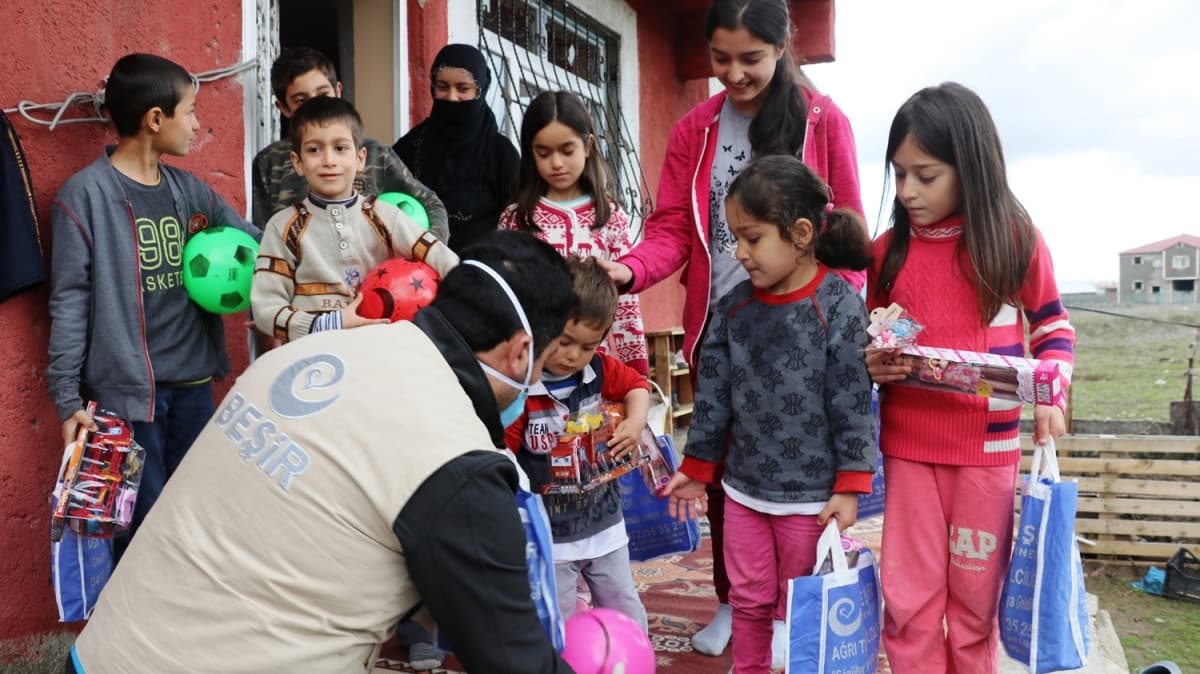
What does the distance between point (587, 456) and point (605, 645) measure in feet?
2.25

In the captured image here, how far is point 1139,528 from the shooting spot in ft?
21.7

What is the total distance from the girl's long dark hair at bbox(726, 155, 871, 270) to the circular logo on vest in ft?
4.27

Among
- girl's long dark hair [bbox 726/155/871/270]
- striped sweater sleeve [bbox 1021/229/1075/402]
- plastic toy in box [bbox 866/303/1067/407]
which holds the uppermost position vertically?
girl's long dark hair [bbox 726/155/871/270]

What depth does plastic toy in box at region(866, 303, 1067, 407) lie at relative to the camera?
7.20 feet

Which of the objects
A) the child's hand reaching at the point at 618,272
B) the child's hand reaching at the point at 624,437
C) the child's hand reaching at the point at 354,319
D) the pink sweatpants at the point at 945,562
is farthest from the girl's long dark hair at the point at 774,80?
the child's hand reaching at the point at 354,319

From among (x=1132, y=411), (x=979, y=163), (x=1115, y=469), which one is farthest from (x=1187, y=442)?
(x=1132, y=411)

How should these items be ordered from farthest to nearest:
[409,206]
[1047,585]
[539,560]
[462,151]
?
[462,151] → [409,206] → [1047,585] → [539,560]

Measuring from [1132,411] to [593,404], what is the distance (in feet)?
53.3

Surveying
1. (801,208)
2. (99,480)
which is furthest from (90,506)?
(801,208)

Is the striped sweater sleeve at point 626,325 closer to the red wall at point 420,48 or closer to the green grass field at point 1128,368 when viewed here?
the red wall at point 420,48

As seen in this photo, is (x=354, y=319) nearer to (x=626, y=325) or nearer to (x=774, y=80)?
(x=626, y=325)

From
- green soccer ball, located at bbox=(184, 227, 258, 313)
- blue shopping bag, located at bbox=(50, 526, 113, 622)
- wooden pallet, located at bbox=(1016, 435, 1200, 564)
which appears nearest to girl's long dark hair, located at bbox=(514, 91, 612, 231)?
green soccer ball, located at bbox=(184, 227, 258, 313)

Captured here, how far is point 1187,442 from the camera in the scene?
6445mm

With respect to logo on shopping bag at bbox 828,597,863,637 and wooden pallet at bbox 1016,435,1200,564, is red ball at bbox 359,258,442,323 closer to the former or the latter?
logo on shopping bag at bbox 828,597,863,637
